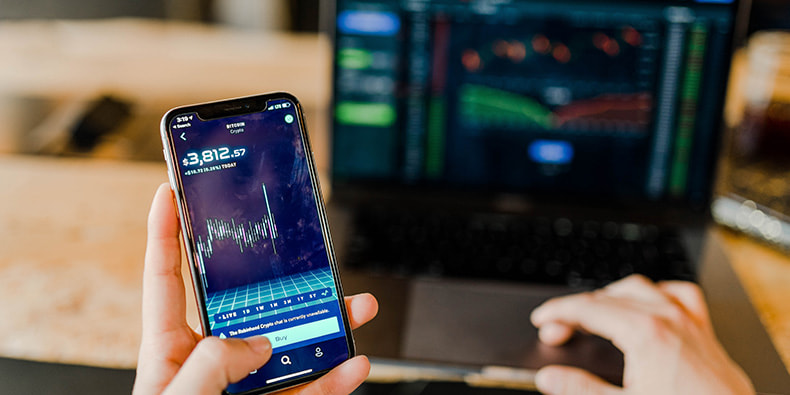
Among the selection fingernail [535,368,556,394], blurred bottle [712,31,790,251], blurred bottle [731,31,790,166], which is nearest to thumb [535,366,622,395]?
fingernail [535,368,556,394]

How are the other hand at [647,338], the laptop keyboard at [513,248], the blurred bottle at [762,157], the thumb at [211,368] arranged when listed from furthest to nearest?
the blurred bottle at [762,157] → the laptop keyboard at [513,248] → the other hand at [647,338] → the thumb at [211,368]

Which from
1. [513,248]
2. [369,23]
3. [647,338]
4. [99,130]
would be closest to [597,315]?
[647,338]

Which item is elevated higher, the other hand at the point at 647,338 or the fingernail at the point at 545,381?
the other hand at the point at 647,338

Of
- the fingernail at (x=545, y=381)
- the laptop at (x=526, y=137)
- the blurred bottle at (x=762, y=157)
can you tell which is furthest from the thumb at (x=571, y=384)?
the blurred bottle at (x=762, y=157)

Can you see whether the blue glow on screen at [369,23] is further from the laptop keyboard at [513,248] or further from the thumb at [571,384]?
the thumb at [571,384]

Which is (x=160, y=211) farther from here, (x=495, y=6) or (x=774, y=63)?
(x=774, y=63)

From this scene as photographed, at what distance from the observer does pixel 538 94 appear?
847 mm

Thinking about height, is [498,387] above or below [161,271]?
below

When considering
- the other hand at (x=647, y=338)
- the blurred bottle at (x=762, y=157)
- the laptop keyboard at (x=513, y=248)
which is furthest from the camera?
the blurred bottle at (x=762, y=157)

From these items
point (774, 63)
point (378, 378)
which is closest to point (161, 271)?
point (378, 378)

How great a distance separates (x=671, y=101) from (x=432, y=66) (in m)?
0.30

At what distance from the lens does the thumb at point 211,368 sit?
40cm

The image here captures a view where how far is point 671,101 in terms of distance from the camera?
0.83m

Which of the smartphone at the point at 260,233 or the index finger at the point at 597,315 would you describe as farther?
the index finger at the point at 597,315
